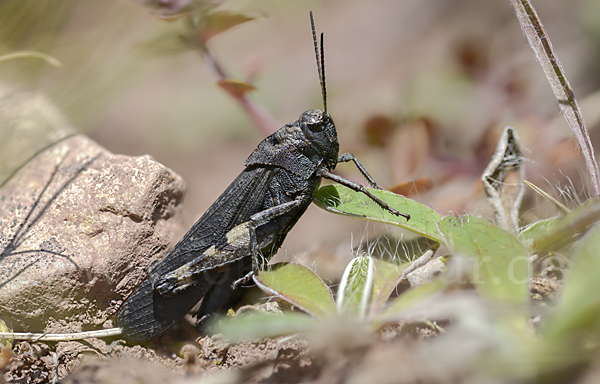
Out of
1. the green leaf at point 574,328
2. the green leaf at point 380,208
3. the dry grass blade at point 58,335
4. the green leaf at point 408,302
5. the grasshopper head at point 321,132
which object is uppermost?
the grasshopper head at point 321,132

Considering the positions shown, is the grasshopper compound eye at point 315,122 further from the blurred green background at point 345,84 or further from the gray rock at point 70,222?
the gray rock at point 70,222

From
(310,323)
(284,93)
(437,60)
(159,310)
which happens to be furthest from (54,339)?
(437,60)

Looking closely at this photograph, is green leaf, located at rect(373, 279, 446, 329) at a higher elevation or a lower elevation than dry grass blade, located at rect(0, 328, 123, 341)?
lower

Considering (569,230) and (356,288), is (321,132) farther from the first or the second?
(569,230)

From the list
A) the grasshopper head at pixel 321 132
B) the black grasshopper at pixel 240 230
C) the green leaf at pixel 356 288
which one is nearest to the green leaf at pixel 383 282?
the green leaf at pixel 356 288

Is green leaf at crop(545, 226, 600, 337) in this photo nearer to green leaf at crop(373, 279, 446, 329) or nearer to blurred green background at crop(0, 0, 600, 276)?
green leaf at crop(373, 279, 446, 329)

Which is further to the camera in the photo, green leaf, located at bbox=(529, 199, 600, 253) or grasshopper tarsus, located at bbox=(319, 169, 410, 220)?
grasshopper tarsus, located at bbox=(319, 169, 410, 220)

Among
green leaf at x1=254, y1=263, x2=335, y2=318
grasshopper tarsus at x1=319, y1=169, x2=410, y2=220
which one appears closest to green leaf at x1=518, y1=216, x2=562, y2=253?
grasshopper tarsus at x1=319, y1=169, x2=410, y2=220
